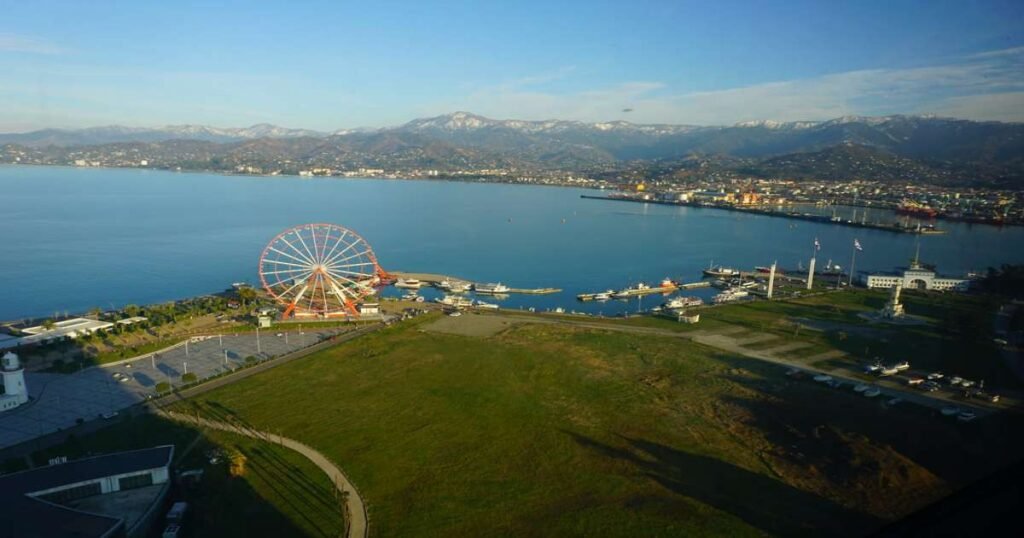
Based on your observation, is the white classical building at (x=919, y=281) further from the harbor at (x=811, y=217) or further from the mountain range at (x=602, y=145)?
the harbor at (x=811, y=217)

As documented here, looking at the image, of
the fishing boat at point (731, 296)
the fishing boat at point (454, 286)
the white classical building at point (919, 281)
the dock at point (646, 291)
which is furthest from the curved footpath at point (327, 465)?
the white classical building at point (919, 281)

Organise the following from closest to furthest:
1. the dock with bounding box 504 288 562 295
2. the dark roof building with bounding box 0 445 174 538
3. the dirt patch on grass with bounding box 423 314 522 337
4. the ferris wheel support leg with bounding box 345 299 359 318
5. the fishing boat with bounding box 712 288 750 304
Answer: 1. the dark roof building with bounding box 0 445 174 538
2. the dirt patch on grass with bounding box 423 314 522 337
3. the ferris wheel support leg with bounding box 345 299 359 318
4. the fishing boat with bounding box 712 288 750 304
5. the dock with bounding box 504 288 562 295

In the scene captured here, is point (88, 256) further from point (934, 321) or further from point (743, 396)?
point (934, 321)

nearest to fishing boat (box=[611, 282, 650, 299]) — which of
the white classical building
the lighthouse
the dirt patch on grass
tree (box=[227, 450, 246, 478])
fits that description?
the dirt patch on grass

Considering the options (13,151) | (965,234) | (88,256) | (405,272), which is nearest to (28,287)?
(88,256)

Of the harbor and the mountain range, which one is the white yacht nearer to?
the mountain range
